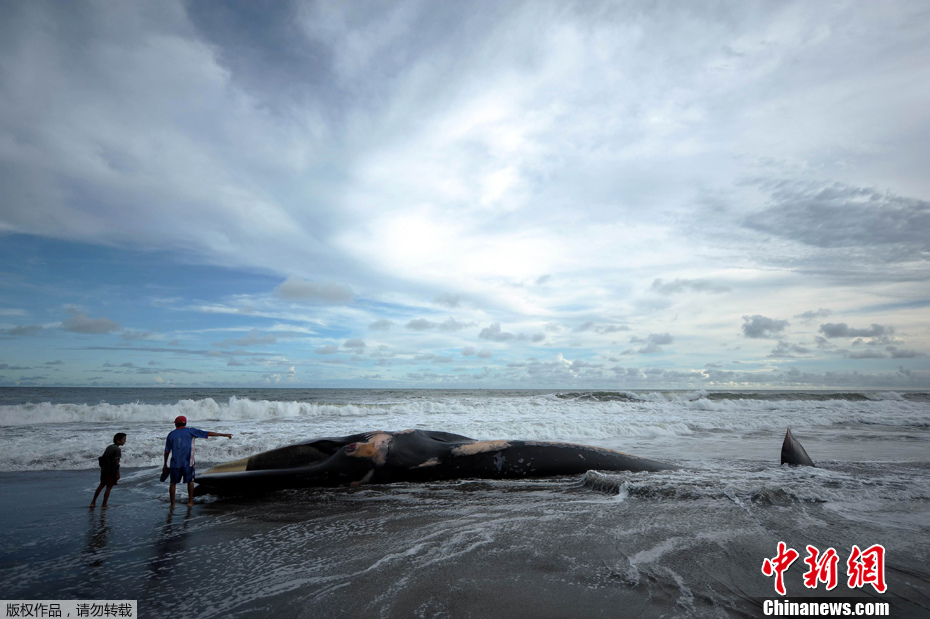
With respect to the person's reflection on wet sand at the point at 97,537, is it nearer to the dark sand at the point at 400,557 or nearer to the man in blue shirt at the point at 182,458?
the dark sand at the point at 400,557

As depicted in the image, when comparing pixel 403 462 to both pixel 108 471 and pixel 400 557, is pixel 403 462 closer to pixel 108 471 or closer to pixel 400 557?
pixel 400 557

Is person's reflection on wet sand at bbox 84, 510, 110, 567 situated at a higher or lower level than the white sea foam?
higher

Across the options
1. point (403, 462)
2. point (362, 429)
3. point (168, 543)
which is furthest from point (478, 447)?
point (362, 429)

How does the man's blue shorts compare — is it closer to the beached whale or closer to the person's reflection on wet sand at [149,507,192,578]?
the beached whale

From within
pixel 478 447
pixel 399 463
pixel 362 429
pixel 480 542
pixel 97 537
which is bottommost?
pixel 362 429

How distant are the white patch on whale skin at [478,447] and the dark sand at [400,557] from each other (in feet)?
2.76

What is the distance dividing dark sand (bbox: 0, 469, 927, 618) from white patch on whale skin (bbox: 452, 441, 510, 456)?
0.84 m

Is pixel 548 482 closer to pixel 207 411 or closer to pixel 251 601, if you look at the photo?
pixel 251 601

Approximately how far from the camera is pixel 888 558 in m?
3.08

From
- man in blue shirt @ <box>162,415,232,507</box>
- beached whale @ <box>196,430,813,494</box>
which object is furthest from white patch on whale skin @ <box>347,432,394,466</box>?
man in blue shirt @ <box>162,415,232,507</box>

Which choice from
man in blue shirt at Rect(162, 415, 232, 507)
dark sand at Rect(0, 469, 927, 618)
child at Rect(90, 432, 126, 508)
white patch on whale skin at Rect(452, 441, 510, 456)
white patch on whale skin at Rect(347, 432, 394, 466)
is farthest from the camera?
white patch on whale skin at Rect(452, 441, 510, 456)

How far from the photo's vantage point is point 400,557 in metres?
3.26

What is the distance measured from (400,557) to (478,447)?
9.77ft

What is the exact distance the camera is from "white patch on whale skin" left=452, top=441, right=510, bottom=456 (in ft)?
19.7
